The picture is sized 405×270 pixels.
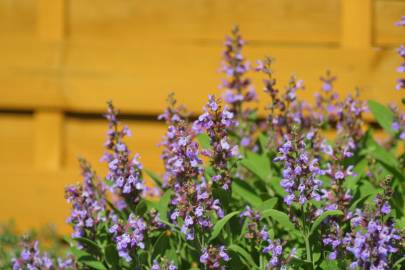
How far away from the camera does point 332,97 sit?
3.52m

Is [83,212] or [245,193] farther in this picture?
[245,193]

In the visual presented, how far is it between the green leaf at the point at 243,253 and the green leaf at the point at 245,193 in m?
0.34

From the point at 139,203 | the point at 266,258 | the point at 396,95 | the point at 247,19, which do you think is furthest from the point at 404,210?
the point at 247,19

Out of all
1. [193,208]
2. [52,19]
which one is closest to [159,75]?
[52,19]

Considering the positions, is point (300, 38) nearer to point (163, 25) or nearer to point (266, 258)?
point (163, 25)

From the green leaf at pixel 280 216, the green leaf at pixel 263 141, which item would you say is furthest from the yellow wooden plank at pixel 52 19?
the green leaf at pixel 280 216

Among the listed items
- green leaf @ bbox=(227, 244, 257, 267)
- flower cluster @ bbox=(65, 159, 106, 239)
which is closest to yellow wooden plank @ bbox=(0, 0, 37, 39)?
flower cluster @ bbox=(65, 159, 106, 239)

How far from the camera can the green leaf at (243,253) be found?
2545 millimetres

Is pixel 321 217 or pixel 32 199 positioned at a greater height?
pixel 32 199

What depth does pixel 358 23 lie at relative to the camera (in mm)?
5055

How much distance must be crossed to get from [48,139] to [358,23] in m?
2.28

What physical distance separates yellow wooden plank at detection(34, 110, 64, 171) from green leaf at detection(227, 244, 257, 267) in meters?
3.10

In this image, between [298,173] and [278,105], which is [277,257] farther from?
[278,105]

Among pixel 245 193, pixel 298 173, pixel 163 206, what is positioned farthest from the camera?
pixel 245 193
